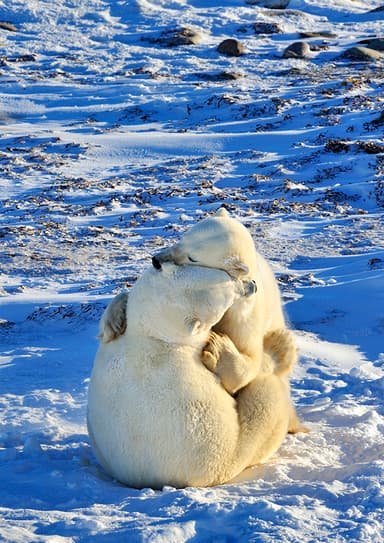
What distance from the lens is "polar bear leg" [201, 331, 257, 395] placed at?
3785 millimetres

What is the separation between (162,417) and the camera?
12.1ft

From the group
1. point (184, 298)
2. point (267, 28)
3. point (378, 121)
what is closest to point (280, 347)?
point (184, 298)

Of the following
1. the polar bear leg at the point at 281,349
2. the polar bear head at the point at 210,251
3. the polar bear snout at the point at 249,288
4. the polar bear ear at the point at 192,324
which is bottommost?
the polar bear leg at the point at 281,349

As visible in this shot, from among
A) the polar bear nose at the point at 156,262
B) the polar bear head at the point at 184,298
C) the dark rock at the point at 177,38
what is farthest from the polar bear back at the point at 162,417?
the dark rock at the point at 177,38

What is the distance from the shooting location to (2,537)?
3049 millimetres

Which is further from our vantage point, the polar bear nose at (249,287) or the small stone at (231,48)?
the small stone at (231,48)

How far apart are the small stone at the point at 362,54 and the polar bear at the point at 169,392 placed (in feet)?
64.9

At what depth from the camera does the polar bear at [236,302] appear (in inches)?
141

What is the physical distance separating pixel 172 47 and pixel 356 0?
10021mm

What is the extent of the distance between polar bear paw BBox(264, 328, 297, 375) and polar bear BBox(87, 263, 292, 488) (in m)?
0.42

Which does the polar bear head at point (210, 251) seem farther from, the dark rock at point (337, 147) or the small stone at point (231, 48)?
the small stone at point (231, 48)

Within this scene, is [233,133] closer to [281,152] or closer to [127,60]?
[281,152]

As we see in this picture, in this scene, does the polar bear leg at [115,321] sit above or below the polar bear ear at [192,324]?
below

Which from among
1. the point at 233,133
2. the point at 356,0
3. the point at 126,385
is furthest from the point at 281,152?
the point at 356,0
